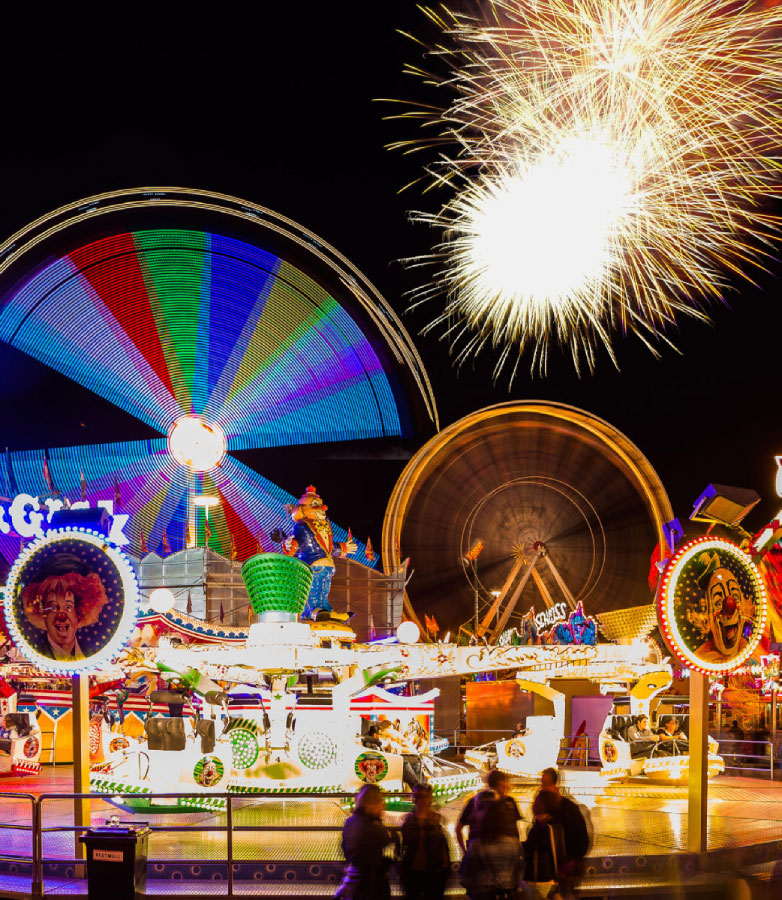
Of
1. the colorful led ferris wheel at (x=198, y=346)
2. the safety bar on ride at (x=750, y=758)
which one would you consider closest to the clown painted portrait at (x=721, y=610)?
the safety bar on ride at (x=750, y=758)

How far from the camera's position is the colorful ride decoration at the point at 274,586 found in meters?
14.8

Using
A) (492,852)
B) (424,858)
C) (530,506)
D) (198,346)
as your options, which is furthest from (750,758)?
(424,858)

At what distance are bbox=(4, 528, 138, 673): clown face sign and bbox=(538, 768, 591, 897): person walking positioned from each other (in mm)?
5649

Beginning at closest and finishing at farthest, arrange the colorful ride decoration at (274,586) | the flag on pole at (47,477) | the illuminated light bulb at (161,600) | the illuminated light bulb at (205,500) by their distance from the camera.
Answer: the colorful ride decoration at (274,586) → the illuminated light bulb at (161,600) → the flag on pole at (47,477) → the illuminated light bulb at (205,500)

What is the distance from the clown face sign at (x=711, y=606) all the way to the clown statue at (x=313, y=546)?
20.5 ft

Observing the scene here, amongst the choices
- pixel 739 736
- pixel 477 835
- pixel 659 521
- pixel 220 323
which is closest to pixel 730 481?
pixel 659 521

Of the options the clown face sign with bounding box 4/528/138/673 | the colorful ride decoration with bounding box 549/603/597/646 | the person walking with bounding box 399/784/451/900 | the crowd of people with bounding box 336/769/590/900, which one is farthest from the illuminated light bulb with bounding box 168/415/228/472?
the person walking with bounding box 399/784/451/900

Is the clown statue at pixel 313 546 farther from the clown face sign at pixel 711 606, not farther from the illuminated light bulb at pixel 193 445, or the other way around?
the illuminated light bulb at pixel 193 445

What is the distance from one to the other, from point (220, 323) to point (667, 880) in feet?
57.7

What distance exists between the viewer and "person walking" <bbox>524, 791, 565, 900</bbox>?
7637 millimetres

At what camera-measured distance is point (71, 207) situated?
23.0 meters

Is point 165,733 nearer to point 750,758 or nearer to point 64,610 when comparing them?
point 64,610

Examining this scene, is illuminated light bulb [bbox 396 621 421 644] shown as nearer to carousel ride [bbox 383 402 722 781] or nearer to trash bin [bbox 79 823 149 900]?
trash bin [bbox 79 823 149 900]

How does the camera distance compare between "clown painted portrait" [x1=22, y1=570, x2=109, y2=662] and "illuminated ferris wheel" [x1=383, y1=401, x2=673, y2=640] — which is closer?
"clown painted portrait" [x1=22, y1=570, x2=109, y2=662]
